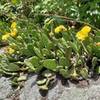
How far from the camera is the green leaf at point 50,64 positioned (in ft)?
14.4

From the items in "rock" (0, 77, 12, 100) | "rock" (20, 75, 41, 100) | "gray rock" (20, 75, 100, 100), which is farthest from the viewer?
"rock" (0, 77, 12, 100)

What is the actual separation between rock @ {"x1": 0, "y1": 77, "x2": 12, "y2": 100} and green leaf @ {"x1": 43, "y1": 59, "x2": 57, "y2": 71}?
2.17 ft

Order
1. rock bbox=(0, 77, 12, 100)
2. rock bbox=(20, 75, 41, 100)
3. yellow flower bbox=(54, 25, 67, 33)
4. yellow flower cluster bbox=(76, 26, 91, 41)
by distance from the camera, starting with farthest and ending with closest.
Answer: rock bbox=(0, 77, 12, 100), yellow flower bbox=(54, 25, 67, 33), rock bbox=(20, 75, 41, 100), yellow flower cluster bbox=(76, 26, 91, 41)

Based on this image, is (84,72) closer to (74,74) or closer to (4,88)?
(74,74)

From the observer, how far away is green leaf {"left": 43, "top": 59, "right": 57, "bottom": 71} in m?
4.39

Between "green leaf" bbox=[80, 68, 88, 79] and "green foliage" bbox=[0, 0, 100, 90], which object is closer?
"green leaf" bbox=[80, 68, 88, 79]

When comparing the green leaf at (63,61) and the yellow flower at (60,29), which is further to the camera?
the yellow flower at (60,29)

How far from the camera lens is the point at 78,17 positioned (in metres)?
4.75

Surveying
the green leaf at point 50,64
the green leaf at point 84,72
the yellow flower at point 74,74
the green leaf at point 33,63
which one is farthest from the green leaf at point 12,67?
the green leaf at point 84,72

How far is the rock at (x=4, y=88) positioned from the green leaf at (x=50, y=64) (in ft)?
2.17

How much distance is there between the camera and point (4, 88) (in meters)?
4.88

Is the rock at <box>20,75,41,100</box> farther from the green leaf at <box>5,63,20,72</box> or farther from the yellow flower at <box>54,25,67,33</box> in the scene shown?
the yellow flower at <box>54,25,67,33</box>

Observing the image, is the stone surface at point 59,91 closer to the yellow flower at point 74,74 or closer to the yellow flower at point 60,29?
the yellow flower at point 74,74

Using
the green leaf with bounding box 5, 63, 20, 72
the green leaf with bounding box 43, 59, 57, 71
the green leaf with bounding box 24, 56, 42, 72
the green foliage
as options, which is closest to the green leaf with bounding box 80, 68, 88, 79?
the green foliage
